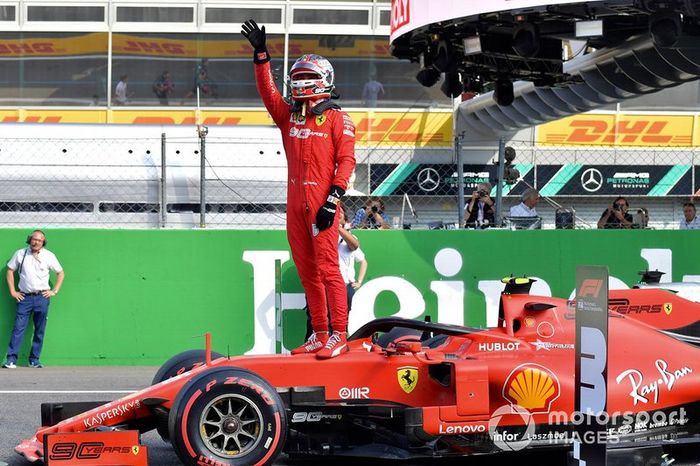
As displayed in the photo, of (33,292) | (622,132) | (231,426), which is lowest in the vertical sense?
(231,426)

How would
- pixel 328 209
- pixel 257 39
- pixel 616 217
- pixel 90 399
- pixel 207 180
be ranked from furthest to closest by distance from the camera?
pixel 207 180
pixel 616 217
pixel 90 399
pixel 257 39
pixel 328 209

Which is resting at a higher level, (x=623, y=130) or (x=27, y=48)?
(x=27, y=48)

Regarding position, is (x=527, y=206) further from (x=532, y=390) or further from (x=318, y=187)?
(x=532, y=390)

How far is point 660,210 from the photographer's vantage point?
78.1 ft

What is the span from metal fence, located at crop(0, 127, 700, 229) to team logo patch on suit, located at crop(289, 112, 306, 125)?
454cm

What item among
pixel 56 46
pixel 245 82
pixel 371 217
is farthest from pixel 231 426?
pixel 56 46

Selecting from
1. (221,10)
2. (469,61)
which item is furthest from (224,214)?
(221,10)

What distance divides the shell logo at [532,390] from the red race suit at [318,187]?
3.68 ft

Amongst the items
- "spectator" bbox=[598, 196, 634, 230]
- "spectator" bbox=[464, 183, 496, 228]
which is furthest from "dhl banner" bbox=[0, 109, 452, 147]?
"spectator" bbox=[598, 196, 634, 230]

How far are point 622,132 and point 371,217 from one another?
12.1 meters

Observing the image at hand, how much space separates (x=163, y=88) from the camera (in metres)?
22.7

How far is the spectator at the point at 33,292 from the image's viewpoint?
1138 centimetres

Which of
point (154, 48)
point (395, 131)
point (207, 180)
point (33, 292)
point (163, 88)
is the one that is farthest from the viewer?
point (154, 48)

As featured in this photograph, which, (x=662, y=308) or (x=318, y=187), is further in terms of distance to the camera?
(x=662, y=308)
